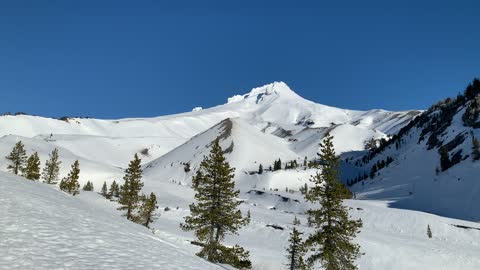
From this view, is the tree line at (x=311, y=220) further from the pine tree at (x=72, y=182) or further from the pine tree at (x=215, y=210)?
the pine tree at (x=72, y=182)

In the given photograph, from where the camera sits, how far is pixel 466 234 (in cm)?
9625

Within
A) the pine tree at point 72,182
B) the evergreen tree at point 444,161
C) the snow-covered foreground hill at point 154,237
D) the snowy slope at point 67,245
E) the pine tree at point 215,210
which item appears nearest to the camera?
the snowy slope at point 67,245

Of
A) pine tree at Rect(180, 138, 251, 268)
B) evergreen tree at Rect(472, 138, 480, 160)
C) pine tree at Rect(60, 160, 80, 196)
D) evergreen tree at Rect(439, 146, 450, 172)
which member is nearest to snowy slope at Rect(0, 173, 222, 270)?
pine tree at Rect(180, 138, 251, 268)

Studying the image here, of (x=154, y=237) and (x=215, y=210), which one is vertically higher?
(x=215, y=210)

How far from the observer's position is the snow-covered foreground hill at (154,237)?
1005 cm

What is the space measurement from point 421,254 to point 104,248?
62406 millimetres

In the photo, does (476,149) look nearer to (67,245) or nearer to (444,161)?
(444,161)

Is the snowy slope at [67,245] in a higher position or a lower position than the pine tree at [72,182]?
lower

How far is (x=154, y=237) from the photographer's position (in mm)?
17047

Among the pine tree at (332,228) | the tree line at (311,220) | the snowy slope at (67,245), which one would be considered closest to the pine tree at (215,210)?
the tree line at (311,220)

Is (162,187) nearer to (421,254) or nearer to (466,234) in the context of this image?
(466,234)

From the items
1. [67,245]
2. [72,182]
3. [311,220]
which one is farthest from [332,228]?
[72,182]

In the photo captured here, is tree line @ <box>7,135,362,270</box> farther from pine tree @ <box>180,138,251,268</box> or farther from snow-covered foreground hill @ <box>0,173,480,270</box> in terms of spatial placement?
snow-covered foreground hill @ <box>0,173,480,270</box>

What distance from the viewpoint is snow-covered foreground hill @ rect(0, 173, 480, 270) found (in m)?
10.1
